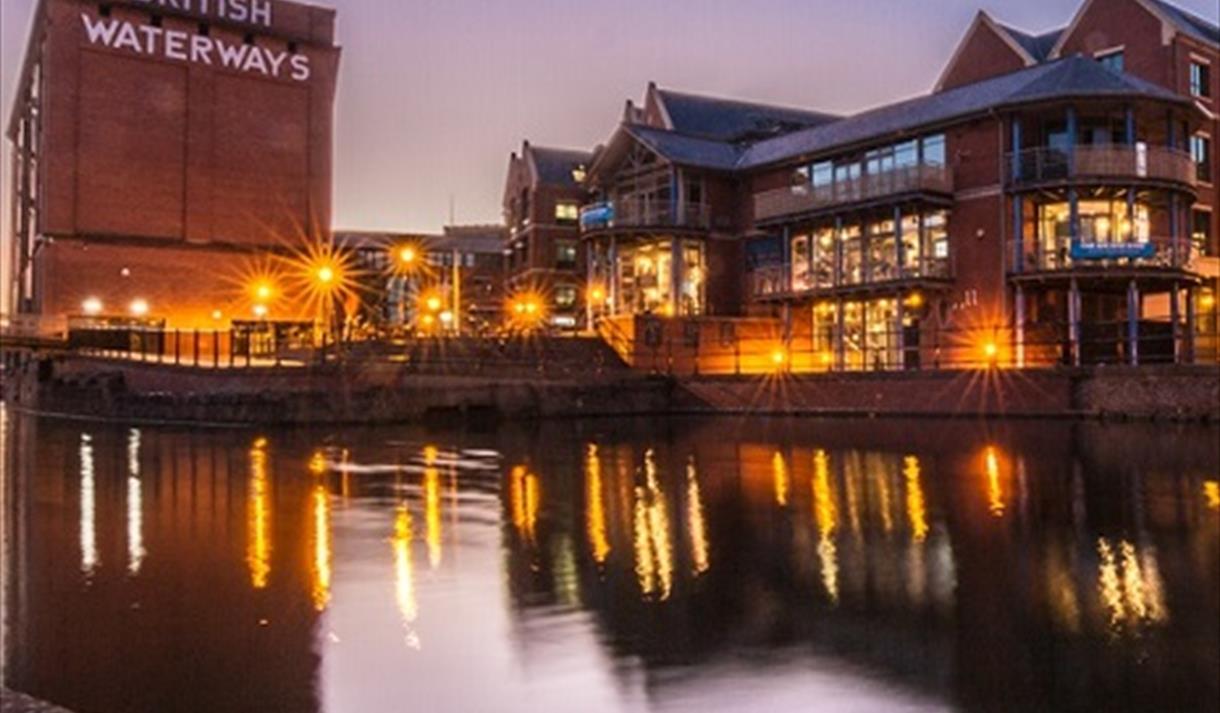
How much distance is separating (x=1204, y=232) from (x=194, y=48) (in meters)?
48.2

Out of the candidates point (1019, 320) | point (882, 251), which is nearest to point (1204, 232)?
point (1019, 320)

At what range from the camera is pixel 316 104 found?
59.7 meters

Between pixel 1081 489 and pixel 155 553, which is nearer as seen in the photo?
pixel 155 553

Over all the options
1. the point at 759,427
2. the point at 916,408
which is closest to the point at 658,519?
the point at 759,427

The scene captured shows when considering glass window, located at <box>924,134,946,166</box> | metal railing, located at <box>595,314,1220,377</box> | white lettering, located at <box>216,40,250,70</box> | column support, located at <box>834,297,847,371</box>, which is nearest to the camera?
metal railing, located at <box>595,314,1220,377</box>

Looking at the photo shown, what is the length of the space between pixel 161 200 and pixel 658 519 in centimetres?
4886

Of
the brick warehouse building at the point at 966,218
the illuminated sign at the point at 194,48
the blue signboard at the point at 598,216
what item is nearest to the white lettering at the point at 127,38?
the illuminated sign at the point at 194,48

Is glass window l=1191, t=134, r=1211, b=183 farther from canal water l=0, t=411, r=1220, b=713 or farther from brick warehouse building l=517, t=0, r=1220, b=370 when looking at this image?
canal water l=0, t=411, r=1220, b=713

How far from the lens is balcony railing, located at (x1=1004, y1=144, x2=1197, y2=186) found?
37344 millimetres

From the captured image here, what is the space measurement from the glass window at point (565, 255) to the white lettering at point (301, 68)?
20.0 meters

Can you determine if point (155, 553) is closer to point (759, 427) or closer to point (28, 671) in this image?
point (28, 671)

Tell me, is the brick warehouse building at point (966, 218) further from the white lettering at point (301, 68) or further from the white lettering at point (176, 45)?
the white lettering at point (176, 45)

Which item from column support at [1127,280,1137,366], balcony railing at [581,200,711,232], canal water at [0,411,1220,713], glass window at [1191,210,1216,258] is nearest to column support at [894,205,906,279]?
column support at [1127,280,1137,366]

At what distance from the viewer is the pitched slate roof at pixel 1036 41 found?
161 feet
